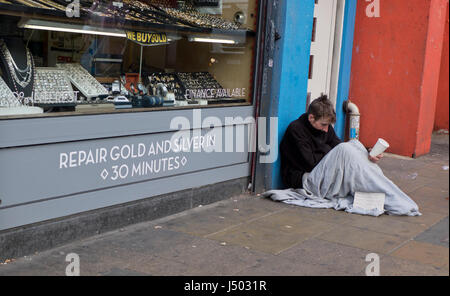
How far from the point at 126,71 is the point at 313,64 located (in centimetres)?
262

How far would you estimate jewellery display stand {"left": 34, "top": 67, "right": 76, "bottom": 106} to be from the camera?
14.4 ft

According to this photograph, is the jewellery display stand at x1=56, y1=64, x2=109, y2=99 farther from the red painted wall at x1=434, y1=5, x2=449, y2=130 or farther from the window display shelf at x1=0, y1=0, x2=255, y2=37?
the red painted wall at x1=434, y1=5, x2=449, y2=130

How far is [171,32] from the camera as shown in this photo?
5371 mm

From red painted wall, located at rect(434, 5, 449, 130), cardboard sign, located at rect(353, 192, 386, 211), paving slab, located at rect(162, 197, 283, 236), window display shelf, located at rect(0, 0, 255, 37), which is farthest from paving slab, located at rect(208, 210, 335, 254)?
red painted wall, located at rect(434, 5, 449, 130)

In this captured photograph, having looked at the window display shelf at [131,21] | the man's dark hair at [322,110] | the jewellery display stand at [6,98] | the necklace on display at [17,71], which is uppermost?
the window display shelf at [131,21]

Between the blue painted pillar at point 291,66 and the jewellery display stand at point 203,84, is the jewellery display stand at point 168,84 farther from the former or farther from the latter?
the blue painted pillar at point 291,66

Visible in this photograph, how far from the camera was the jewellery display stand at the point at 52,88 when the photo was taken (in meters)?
4.39

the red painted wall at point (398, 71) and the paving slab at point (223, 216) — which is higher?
the red painted wall at point (398, 71)

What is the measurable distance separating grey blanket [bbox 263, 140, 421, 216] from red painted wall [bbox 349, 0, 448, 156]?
3.31 metres

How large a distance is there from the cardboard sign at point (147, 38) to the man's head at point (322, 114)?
1.67m

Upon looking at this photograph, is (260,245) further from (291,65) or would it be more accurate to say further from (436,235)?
(291,65)

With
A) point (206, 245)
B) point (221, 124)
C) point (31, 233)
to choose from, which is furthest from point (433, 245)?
point (31, 233)

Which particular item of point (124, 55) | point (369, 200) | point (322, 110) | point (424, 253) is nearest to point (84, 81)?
point (124, 55)

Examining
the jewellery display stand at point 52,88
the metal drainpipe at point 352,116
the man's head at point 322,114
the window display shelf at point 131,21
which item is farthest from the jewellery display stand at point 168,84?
the metal drainpipe at point 352,116
